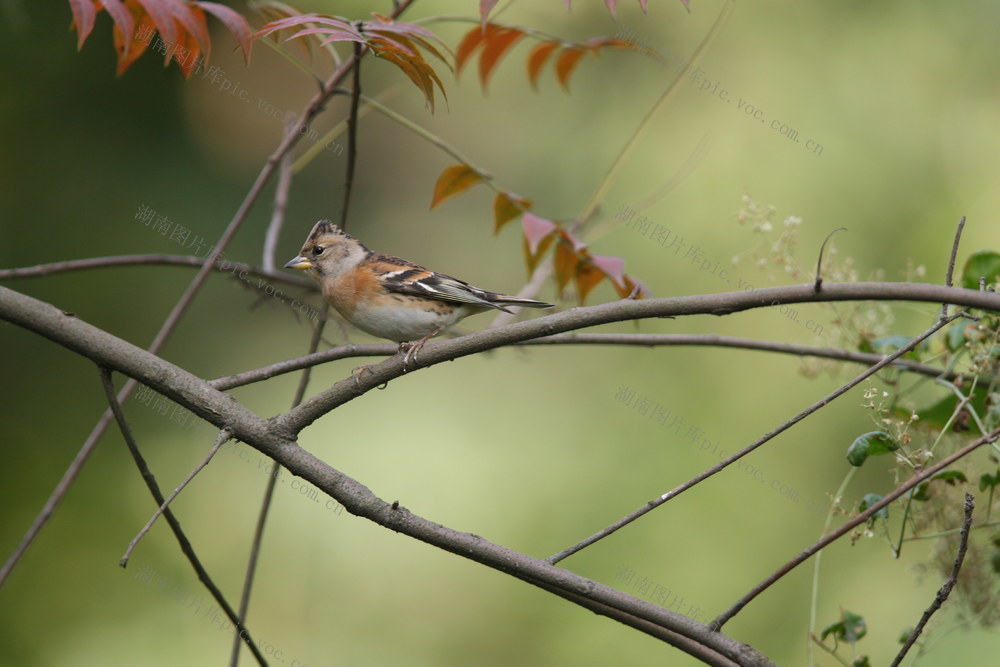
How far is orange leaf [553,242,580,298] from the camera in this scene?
113 inches

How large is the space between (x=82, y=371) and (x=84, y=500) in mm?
771

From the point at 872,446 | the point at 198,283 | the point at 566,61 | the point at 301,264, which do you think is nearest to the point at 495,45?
the point at 566,61

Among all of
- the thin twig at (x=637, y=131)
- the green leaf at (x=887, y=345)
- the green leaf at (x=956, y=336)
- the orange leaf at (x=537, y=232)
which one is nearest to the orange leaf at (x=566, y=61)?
the thin twig at (x=637, y=131)

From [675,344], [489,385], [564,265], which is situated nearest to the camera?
[675,344]

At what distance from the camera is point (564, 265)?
2.90m

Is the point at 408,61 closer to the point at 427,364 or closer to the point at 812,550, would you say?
the point at 427,364

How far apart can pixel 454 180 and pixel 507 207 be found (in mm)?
193

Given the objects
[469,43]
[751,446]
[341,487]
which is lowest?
[341,487]

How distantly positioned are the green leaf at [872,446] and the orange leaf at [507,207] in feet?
3.99

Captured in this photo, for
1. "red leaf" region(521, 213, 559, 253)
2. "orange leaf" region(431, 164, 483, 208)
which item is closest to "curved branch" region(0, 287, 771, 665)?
"red leaf" region(521, 213, 559, 253)

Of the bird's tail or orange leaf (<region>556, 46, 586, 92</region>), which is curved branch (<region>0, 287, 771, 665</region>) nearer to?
the bird's tail

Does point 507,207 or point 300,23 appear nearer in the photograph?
point 300,23

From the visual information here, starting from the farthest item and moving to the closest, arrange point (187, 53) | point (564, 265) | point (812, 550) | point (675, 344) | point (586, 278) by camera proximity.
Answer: point (586, 278)
point (564, 265)
point (187, 53)
point (675, 344)
point (812, 550)

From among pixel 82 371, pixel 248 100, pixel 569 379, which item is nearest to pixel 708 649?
pixel 569 379
